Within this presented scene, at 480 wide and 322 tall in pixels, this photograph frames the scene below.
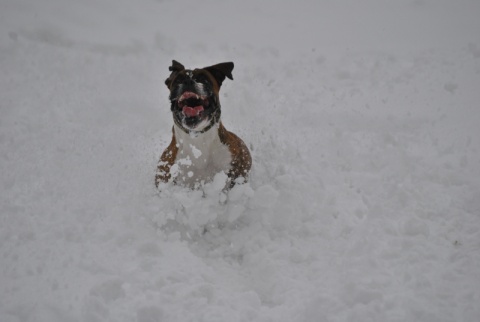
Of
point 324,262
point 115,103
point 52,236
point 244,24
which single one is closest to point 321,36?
point 244,24

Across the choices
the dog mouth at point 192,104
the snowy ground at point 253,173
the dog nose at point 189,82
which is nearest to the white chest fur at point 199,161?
the snowy ground at point 253,173

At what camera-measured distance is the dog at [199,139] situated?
3867 millimetres

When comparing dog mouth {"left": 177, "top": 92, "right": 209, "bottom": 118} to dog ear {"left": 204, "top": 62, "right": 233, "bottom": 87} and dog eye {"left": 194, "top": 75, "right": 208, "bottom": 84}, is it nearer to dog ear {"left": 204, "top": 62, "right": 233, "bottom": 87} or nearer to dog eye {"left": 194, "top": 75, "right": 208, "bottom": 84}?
→ dog eye {"left": 194, "top": 75, "right": 208, "bottom": 84}

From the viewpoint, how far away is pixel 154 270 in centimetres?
319

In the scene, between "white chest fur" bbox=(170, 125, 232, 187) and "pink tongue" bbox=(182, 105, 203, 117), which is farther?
"white chest fur" bbox=(170, 125, 232, 187)

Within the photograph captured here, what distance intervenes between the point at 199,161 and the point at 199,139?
223 millimetres

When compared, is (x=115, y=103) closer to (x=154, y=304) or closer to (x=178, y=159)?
(x=178, y=159)

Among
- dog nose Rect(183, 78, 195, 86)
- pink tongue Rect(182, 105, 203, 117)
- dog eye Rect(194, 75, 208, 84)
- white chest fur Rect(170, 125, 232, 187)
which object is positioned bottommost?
white chest fur Rect(170, 125, 232, 187)

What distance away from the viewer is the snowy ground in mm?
2990

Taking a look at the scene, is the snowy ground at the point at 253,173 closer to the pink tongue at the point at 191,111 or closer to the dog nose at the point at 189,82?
the pink tongue at the point at 191,111

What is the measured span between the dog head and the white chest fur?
176 millimetres

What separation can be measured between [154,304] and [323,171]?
2591mm

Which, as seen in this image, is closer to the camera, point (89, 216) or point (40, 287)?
point (40, 287)

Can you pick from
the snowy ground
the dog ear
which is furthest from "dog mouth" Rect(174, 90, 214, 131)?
the snowy ground
